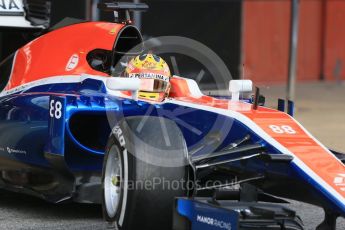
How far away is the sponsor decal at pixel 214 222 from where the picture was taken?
4.79 metres

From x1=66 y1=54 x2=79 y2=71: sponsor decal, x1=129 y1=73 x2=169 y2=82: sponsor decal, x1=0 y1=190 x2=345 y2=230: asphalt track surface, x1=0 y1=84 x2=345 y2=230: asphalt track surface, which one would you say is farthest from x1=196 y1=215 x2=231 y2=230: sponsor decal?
x1=66 y1=54 x2=79 y2=71: sponsor decal

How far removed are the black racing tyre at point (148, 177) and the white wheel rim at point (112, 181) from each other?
128mm

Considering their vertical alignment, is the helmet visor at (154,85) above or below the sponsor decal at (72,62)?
below

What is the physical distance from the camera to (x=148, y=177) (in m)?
5.11

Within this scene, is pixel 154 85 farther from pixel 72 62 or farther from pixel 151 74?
pixel 72 62

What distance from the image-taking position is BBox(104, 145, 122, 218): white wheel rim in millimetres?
5470

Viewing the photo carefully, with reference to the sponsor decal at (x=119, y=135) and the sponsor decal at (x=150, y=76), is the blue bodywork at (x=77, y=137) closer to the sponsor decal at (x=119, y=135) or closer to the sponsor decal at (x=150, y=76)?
the sponsor decal at (x=150, y=76)

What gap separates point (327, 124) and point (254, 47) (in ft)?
18.2

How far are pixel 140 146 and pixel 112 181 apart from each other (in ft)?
1.56

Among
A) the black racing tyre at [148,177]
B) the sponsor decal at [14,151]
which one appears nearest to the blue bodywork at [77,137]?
the sponsor decal at [14,151]

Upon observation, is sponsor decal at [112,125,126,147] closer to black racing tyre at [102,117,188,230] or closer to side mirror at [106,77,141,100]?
black racing tyre at [102,117,188,230]

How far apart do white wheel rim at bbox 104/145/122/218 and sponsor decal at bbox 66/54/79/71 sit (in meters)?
1.49

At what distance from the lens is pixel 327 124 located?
12141 mm

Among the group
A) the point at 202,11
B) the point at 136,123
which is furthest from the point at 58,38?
the point at 202,11
